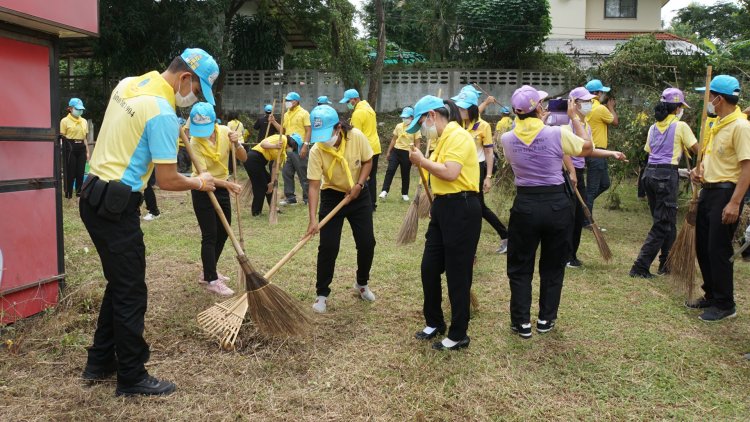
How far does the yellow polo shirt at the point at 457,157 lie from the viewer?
380 cm

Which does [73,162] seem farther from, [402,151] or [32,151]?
[32,151]

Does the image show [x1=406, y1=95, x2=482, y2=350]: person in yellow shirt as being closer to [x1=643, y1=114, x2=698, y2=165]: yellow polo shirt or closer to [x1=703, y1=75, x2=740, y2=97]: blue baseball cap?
[x1=703, y1=75, x2=740, y2=97]: blue baseball cap

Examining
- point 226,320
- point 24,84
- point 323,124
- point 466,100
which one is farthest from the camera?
point 466,100

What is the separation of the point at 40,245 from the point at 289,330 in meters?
2.10

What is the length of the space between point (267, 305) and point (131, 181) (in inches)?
51.0

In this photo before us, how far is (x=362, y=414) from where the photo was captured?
10.9 ft

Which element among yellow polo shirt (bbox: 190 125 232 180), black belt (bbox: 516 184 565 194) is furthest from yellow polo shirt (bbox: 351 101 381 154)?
black belt (bbox: 516 184 565 194)

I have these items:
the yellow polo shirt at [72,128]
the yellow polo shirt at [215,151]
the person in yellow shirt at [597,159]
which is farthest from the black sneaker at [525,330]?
the yellow polo shirt at [72,128]

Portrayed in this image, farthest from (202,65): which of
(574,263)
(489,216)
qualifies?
(574,263)

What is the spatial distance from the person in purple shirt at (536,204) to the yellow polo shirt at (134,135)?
2.41 meters

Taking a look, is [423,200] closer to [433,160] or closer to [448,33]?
[433,160]

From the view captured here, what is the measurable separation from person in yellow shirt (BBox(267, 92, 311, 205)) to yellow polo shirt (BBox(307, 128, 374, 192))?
15.6 feet

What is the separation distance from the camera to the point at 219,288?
211 inches

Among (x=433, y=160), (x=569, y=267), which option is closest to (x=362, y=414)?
(x=433, y=160)
